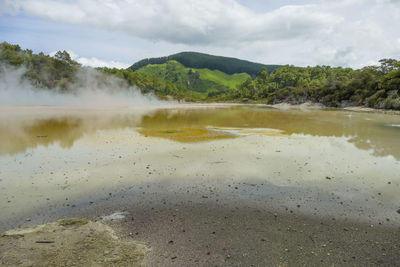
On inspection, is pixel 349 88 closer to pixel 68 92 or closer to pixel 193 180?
pixel 193 180

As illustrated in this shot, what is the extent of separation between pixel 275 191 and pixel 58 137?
18642 millimetres

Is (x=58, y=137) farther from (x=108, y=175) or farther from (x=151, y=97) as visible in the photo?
(x=151, y=97)

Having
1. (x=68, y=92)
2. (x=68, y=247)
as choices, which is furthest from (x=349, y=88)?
(x=68, y=92)

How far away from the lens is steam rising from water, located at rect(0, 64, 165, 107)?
232 feet

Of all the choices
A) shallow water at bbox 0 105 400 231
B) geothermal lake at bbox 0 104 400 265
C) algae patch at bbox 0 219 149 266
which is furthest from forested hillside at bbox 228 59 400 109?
algae patch at bbox 0 219 149 266

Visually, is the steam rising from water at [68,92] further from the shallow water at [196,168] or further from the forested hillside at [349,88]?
the forested hillside at [349,88]

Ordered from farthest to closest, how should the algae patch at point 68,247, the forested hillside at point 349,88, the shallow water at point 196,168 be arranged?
the forested hillside at point 349,88, the shallow water at point 196,168, the algae patch at point 68,247

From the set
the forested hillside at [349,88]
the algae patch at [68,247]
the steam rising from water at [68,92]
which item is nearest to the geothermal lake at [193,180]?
the algae patch at [68,247]

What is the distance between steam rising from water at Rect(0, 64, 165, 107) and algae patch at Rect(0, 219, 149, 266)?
7671 centimetres

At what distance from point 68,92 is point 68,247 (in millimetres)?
97050

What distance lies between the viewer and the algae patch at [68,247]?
480 cm

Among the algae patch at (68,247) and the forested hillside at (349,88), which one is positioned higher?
the forested hillside at (349,88)

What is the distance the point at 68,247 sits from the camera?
5.23m

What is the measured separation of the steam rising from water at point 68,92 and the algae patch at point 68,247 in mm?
76711
